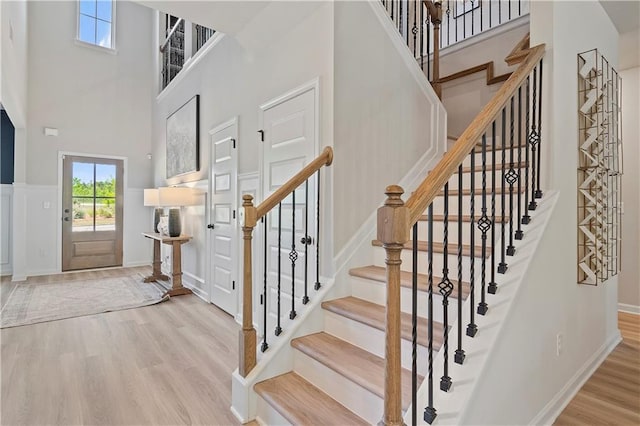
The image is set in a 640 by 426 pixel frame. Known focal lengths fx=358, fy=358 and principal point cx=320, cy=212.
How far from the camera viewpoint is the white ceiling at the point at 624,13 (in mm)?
2457

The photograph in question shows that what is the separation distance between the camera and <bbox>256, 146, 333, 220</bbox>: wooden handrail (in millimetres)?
2076

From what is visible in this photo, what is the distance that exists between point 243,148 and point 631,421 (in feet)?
11.3

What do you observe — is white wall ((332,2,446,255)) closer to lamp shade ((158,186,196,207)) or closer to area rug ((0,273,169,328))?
lamp shade ((158,186,196,207))

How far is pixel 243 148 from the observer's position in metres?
3.61

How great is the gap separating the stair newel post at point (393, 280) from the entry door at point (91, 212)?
6.86 m

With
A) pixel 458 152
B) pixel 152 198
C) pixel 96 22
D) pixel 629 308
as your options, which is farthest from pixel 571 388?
pixel 96 22

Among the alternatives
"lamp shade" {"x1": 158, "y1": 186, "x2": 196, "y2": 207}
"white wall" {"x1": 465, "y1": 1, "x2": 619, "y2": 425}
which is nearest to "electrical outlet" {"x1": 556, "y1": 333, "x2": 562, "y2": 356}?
"white wall" {"x1": 465, "y1": 1, "x2": 619, "y2": 425}

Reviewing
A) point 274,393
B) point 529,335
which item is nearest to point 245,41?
point 274,393

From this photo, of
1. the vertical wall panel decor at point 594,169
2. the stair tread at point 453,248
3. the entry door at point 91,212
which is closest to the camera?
the stair tread at point 453,248

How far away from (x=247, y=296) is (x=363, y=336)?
688mm

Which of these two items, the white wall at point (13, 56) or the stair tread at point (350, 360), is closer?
the stair tread at point (350, 360)

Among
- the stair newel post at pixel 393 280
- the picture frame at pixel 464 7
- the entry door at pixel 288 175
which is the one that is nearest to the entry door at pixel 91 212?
the entry door at pixel 288 175

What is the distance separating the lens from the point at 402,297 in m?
2.01

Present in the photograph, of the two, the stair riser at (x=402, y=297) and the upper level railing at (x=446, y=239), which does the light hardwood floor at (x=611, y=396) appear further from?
the upper level railing at (x=446, y=239)
